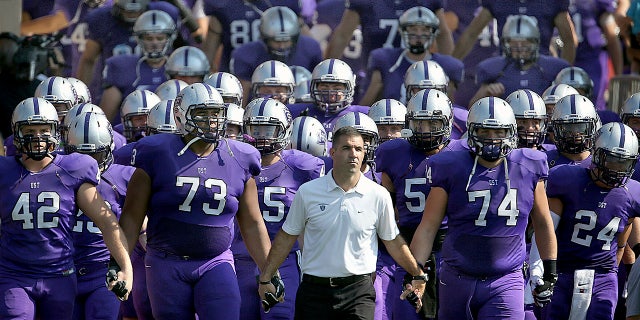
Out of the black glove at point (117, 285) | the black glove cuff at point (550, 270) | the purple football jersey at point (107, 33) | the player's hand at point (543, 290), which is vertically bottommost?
the player's hand at point (543, 290)

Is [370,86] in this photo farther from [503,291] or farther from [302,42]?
[503,291]

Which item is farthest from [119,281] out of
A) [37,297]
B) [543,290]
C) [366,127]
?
[543,290]

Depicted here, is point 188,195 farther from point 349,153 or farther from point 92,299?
point 92,299

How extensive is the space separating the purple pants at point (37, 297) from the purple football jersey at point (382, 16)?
16.8ft

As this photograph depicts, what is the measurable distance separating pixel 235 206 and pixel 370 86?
4485mm

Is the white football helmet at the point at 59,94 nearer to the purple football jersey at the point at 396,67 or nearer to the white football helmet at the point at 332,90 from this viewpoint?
the white football helmet at the point at 332,90

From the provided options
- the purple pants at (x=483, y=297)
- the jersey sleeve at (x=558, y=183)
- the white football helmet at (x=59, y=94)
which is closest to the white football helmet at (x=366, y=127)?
the jersey sleeve at (x=558, y=183)

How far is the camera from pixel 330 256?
303 inches

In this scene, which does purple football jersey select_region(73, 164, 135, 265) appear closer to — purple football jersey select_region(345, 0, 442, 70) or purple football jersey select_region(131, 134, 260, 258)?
purple football jersey select_region(131, 134, 260, 258)

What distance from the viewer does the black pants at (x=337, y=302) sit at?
768 centimetres

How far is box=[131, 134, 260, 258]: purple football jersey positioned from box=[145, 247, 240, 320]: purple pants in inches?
2.9

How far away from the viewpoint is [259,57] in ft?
41.8

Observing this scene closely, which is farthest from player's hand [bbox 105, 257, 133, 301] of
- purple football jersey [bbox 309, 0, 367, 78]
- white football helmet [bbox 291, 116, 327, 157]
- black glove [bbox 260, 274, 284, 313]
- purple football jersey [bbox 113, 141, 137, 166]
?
purple football jersey [bbox 309, 0, 367, 78]

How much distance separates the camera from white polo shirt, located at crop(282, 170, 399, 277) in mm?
7695
